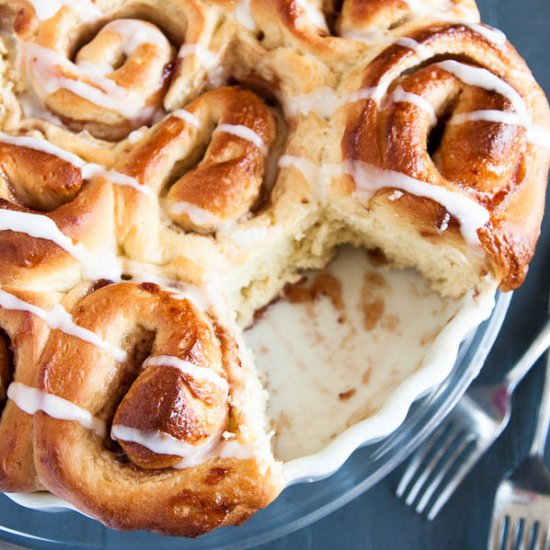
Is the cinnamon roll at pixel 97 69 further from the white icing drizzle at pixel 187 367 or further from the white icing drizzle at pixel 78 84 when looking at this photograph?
the white icing drizzle at pixel 187 367

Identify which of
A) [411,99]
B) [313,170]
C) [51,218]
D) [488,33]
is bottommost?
[51,218]

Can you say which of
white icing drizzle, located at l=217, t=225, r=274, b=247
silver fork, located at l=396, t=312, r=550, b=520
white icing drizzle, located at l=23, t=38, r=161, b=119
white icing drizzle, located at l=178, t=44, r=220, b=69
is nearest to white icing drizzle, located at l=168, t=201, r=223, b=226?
white icing drizzle, located at l=217, t=225, r=274, b=247

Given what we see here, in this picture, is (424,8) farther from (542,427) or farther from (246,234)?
(542,427)

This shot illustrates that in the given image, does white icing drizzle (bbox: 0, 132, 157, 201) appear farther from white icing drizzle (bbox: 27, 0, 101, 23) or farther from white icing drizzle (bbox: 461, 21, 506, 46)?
white icing drizzle (bbox: 461, 21, 506, 46)

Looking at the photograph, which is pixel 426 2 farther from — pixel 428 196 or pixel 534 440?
pixel 534 440

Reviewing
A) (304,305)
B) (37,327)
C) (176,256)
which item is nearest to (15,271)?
(37,327)

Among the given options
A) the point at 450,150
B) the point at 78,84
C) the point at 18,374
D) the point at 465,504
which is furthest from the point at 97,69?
the point at 465,504
